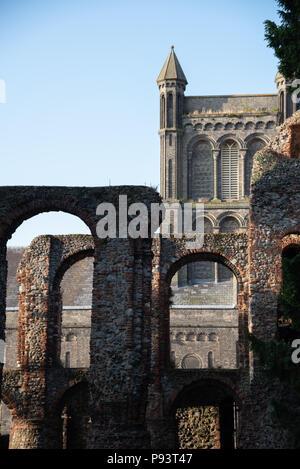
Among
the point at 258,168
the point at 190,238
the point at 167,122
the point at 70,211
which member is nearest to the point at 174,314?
the point at 167,122

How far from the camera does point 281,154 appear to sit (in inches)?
844

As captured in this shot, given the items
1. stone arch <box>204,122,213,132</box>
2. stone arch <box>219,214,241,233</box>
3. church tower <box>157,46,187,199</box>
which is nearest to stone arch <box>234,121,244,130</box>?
stone arch <box>204,122,213,132</box>

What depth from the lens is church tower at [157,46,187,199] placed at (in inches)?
2084

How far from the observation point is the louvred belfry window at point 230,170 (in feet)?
174

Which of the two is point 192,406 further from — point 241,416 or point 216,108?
point 216,108

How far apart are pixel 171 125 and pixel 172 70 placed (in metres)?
3.47

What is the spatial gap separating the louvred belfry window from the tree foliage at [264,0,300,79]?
116 feet

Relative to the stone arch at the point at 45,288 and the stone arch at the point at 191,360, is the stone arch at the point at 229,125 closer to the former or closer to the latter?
the stone arch at the point at 191,360

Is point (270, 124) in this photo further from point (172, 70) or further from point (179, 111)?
point (172, 70)

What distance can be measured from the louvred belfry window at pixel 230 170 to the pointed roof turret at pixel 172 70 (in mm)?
4979

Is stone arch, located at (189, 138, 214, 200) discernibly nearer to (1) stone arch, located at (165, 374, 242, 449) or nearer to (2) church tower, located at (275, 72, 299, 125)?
(2) church tower, located at (275, 72, 299, 125)

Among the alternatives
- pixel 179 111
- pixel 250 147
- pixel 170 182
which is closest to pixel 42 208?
pixel 170 182

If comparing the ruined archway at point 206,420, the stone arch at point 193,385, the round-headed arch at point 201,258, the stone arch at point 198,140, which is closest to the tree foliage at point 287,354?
the stone arch at point 193,385

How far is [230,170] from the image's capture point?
176ft
